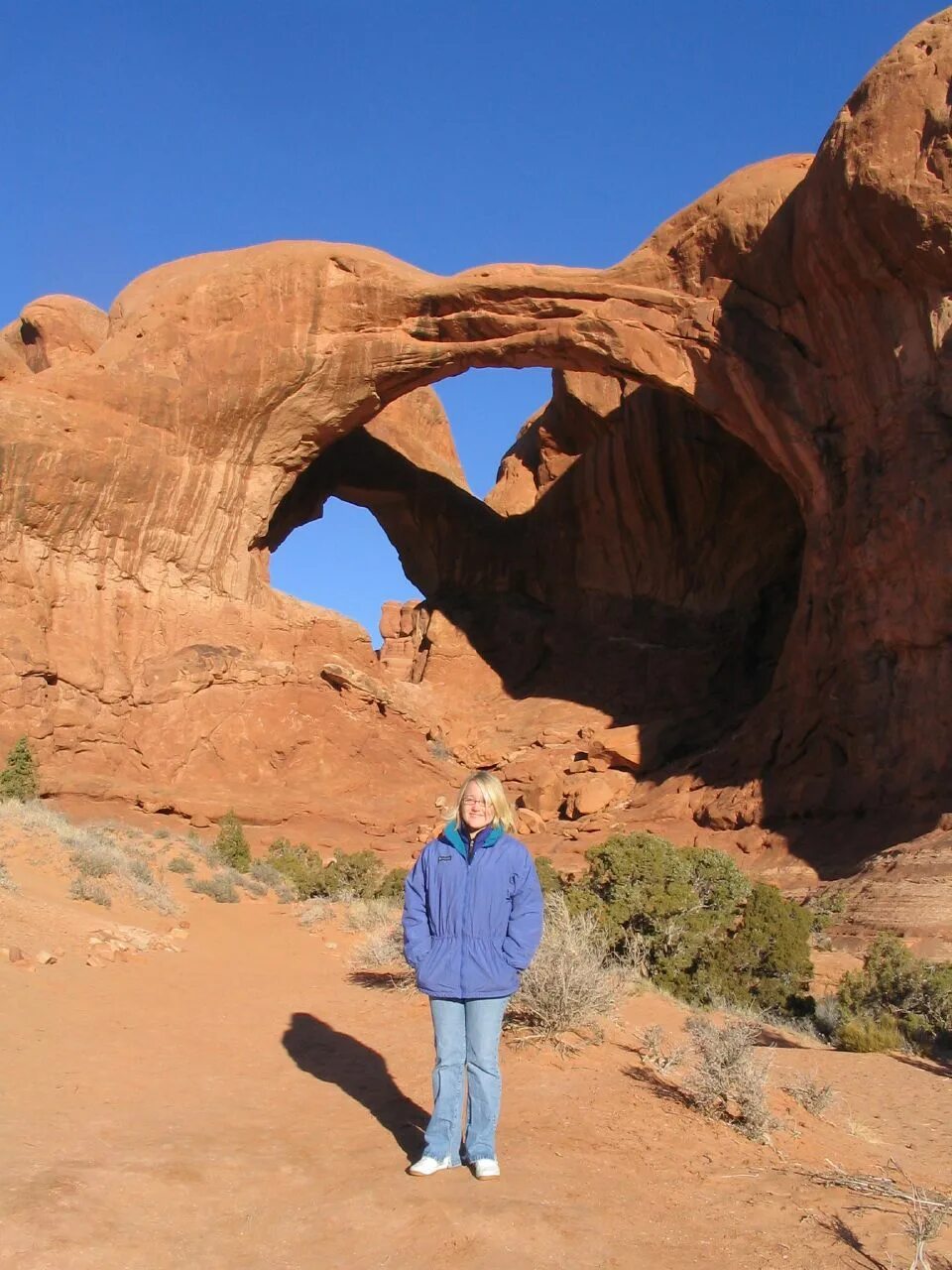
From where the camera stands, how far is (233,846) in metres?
18.3

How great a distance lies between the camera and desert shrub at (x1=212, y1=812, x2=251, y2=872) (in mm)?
17859

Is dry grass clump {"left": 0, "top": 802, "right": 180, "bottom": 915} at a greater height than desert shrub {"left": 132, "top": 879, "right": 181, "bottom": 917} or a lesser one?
greater

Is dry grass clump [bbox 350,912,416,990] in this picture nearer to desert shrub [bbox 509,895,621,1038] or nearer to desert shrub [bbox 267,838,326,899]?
desert shrub [bbox 509,895,621,1038]

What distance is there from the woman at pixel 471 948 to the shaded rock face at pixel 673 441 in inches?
553

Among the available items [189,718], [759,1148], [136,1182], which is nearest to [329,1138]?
[136,1182]

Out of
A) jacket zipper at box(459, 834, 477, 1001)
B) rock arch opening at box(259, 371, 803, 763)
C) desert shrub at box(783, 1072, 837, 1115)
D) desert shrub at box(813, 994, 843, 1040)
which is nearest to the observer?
jacket zipper at box(459, 834, 477, 1001)

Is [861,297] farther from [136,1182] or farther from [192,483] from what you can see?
[136,1182]

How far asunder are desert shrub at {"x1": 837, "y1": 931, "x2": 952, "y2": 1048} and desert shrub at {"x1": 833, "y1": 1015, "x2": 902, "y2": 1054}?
0.40 m

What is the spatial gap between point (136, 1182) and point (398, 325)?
20.8 meters

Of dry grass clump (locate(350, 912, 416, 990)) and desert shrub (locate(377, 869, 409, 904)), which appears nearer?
dry grass clump (locate(350, 912, 416, 990))

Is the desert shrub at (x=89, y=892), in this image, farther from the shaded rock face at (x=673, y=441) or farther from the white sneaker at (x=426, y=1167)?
the shaded rock face at (x=673, y=441)

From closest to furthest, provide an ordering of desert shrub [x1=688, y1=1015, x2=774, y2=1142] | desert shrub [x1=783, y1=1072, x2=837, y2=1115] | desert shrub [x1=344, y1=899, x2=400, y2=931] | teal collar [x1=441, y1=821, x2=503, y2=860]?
teal collar [x1=441, y1=821, x2=503, y2=860], desert shrub [x1=688, y1=1015, x2=774, y2=1142], desert shrub [x1=783, y1=1072, x2=837, y2=1115], desert shrub [x1=344, y1=899, x2=400, y2=931]

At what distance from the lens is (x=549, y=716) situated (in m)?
26.6

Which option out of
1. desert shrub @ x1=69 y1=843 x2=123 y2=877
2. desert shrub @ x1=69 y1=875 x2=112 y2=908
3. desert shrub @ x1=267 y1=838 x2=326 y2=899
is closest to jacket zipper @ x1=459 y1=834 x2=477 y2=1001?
desert shrub @ x1=69 y1=875 x2=112 y2=908
